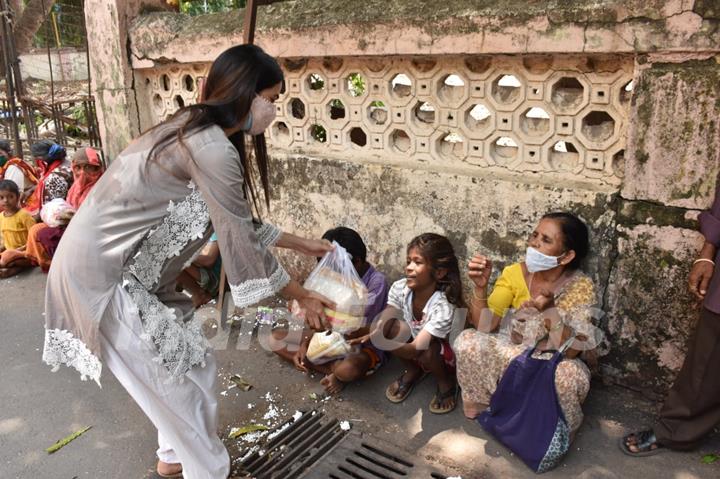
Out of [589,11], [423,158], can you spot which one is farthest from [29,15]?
[589,11]

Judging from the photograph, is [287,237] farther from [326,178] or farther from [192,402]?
[326,178]

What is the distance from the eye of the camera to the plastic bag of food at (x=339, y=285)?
9.55 feet

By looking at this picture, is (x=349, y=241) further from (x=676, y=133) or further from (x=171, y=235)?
(x=676, y=133)

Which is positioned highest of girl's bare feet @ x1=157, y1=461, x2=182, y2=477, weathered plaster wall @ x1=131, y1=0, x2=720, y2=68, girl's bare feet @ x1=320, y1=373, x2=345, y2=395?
weathered plaster wall @ x1=131, y1=0, x2=720, y2=68

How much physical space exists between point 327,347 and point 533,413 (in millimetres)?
1158

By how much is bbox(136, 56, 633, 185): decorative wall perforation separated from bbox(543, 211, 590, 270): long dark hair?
0.96 ft

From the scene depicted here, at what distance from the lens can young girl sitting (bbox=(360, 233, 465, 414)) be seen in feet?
9.77

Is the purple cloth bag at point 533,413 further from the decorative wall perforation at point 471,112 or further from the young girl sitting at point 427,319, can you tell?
the decorative wall perforation at point 471,112

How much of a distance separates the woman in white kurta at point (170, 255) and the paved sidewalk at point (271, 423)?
0.67 metres

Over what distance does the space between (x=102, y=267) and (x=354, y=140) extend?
2.34 meters

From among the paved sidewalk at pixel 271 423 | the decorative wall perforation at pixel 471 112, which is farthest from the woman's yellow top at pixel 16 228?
the decorative wall perforation at pixel 471 112

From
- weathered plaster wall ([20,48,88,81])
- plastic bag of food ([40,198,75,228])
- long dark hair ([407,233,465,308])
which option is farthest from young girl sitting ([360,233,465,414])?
weathered plaster wall ([20,48,88,81])

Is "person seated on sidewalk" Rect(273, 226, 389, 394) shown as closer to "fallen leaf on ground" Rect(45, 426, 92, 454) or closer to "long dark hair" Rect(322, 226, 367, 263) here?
"long dark hair" Rect(322, 226, 367, 263)

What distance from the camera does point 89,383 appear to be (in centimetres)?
351
